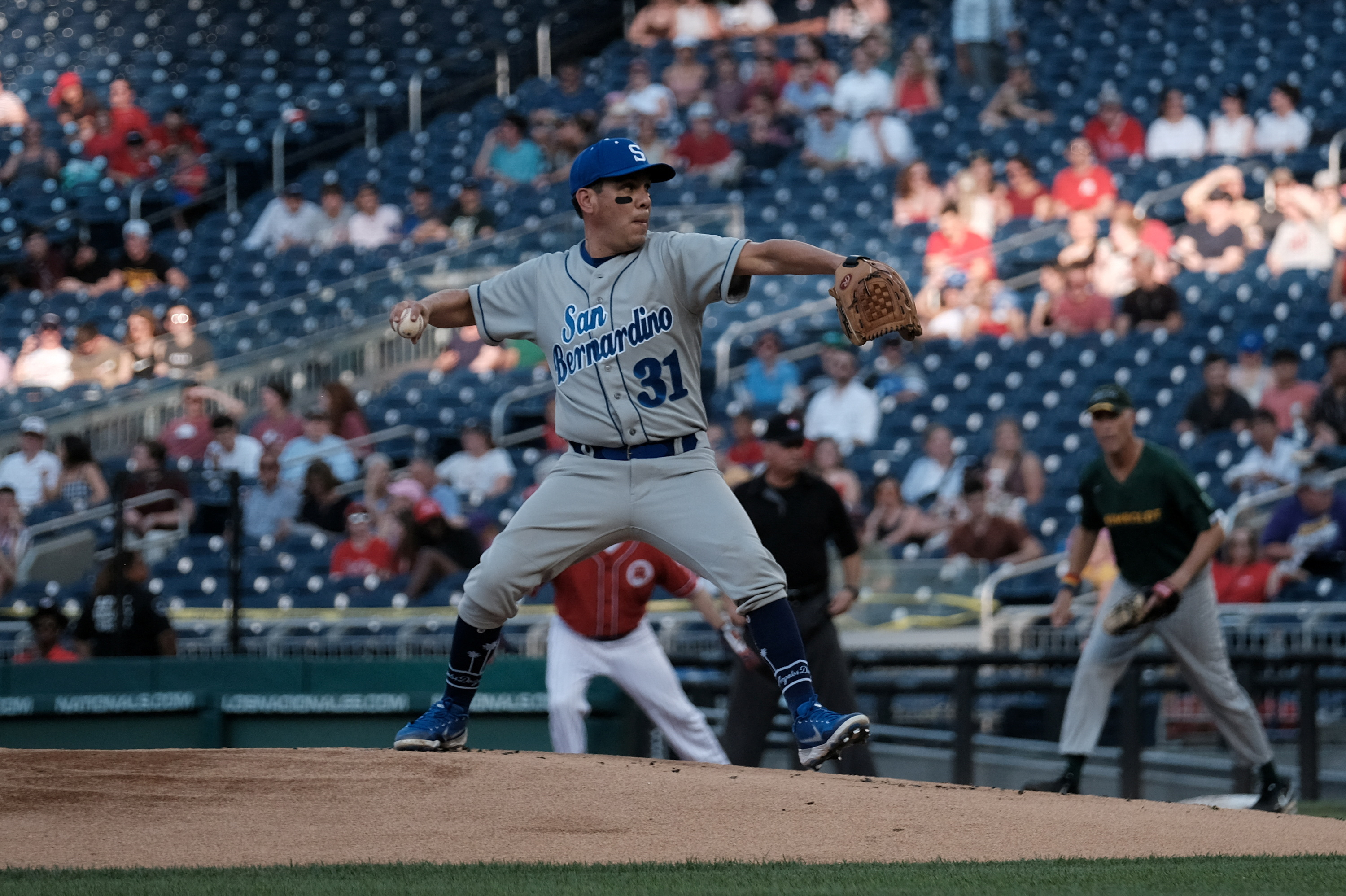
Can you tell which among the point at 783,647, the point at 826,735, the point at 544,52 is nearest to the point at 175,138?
the point at 544,52

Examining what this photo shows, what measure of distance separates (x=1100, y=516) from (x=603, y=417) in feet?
9.64

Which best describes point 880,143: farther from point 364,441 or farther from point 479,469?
point 364,441

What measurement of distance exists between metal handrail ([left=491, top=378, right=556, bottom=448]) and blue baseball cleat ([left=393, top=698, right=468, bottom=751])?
7762mm

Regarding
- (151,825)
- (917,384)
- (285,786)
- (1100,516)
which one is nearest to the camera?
(151,825)

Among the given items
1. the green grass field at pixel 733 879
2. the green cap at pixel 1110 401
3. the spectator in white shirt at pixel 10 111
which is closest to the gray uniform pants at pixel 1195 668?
the green cap at pixel 1110 401

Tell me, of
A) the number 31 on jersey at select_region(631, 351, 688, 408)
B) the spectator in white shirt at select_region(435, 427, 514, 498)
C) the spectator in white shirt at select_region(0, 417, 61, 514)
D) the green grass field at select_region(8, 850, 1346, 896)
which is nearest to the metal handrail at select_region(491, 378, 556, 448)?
the spectator in white shirt at select_region(435, 427, 514, 498)

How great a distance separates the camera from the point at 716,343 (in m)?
14.3

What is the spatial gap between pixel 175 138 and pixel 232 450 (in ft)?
24.2

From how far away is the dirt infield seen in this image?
182 inches

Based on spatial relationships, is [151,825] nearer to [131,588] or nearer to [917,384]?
[131,588]

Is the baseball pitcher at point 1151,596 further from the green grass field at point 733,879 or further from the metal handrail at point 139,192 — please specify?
the metal handrail at point 139,192

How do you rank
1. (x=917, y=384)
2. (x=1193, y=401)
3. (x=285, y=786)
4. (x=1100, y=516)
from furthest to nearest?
(x=917, y=384), (x=1193, y=401), (x=1100, y=516), (x=285, y=786)

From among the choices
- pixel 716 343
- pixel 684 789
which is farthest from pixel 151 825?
pixel 716 343

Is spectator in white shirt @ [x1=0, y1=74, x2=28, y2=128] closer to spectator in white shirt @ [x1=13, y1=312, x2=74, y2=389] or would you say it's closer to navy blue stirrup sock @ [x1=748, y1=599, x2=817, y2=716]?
spectator in white shirt @ [x1=13, y1=312, x2=74, y2=389]
